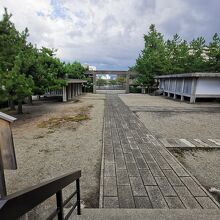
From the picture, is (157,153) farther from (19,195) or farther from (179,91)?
(179,91)

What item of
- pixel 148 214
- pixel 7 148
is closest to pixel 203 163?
pixel 148 214

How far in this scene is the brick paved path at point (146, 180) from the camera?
2.88 m

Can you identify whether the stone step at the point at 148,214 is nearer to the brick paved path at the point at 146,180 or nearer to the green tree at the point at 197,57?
the brick paved path at the point at 146,180

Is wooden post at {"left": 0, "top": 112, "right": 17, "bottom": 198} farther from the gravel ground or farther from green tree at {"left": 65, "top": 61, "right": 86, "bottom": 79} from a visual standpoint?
green tree at {"left": 65, "top": 61, "right": 86, "bottom": 79}

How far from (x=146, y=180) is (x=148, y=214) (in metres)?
1.14

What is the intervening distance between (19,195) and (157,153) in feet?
15.0

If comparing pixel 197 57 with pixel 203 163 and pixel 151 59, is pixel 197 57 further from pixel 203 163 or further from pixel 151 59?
pixel 203 163

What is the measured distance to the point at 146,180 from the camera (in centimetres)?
356

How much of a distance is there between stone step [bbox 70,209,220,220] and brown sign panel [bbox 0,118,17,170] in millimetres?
1372

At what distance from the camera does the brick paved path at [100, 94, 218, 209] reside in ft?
9.46

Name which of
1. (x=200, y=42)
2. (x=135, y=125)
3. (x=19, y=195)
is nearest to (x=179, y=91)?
(x=200, y=42)

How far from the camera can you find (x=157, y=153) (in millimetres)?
4965

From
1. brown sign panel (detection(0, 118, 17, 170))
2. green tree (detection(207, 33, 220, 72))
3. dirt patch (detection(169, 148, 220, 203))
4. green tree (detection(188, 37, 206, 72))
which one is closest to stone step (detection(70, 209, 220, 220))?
dirt patch (detection(169, 148, 220, 203))

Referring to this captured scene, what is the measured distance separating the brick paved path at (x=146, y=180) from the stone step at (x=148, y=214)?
0.26m
